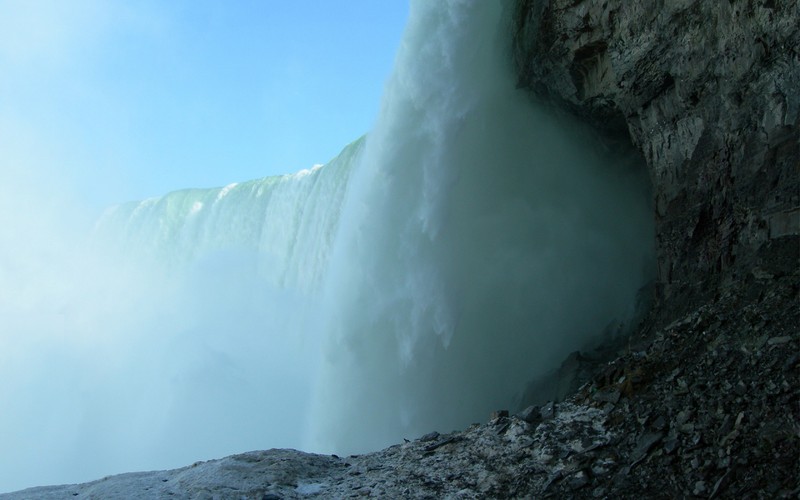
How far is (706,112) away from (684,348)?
3.77 metres

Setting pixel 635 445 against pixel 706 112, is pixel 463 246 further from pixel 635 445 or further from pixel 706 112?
pixel 635 445

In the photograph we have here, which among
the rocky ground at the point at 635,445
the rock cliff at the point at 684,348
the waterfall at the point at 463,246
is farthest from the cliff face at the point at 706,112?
the waterfall at the point at 463,246

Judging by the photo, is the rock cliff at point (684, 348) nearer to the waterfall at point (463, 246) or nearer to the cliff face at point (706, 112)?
the cliff face at point (706, 112)

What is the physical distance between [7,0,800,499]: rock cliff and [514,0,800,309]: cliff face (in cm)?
2

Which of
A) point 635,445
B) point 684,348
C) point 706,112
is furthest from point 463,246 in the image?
point 635,445

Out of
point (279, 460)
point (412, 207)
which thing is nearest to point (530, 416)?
point (279, 460)

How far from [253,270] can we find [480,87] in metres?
14.1

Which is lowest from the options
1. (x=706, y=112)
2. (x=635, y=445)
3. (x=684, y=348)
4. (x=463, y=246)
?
(x=635, y=445)

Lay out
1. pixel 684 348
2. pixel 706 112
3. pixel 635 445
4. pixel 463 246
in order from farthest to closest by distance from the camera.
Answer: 1. pixel 463 246
2. pixel 706 112
3. pixel 684 348
4. pixel 635 445

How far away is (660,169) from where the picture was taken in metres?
10.8

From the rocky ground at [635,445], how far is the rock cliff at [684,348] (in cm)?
2

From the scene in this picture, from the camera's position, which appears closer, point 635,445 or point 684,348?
point 635,445

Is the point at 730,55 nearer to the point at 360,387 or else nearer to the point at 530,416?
the point at 530,416

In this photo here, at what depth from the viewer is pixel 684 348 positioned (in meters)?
7.71
